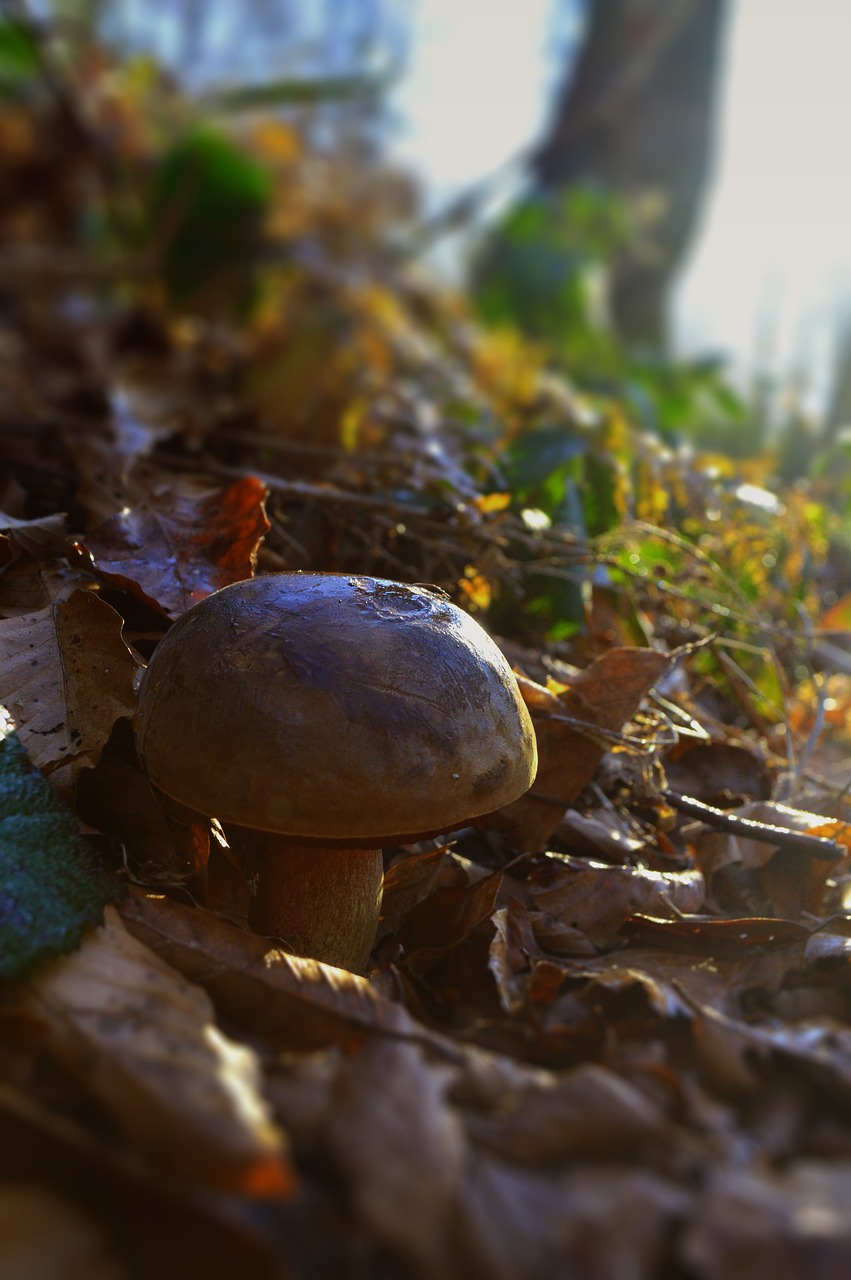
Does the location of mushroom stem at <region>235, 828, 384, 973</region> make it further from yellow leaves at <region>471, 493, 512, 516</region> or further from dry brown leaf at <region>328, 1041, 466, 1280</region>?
yellow leaves at <region>471, 493, 512, 516</region>

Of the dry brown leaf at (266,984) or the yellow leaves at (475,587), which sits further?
the yellow leaves at (475,587)

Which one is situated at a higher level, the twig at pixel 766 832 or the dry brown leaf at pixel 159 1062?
the dry brown leaf at pixel 159 1062

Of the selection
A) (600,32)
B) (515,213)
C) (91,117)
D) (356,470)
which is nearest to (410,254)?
(515,213)

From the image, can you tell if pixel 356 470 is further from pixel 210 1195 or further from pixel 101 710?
pixel 210 1195

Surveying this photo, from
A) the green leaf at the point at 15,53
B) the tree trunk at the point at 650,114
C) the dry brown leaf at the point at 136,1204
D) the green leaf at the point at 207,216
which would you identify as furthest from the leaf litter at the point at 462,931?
the tree trunk at the point at 650,114

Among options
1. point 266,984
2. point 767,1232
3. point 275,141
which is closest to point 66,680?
point 266,984

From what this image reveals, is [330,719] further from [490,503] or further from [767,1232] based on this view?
[490,503]

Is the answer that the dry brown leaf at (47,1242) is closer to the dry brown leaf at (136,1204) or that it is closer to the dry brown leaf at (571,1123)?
the dry brown leaf at (136,1204)
